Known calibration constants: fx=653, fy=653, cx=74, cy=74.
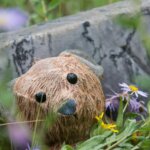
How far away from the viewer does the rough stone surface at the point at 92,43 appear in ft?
6.50

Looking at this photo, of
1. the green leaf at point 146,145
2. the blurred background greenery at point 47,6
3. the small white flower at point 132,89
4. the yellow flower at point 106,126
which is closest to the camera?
the green leaf at point 146,145

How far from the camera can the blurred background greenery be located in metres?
2.74

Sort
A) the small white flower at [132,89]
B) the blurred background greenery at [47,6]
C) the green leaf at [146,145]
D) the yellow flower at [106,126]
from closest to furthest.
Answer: the green leaf at [146,145]
the yellow flower at [106,126]
the small white flower at [132,89]
the blurred background greenery at [47,6]

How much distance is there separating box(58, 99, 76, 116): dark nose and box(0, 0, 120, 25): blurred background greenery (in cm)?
92

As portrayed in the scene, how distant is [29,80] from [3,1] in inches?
46.6

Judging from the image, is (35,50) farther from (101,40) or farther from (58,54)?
(101,40)

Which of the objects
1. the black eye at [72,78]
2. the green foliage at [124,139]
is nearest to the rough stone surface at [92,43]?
the black eye at [72,78]

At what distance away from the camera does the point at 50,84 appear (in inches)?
67.9

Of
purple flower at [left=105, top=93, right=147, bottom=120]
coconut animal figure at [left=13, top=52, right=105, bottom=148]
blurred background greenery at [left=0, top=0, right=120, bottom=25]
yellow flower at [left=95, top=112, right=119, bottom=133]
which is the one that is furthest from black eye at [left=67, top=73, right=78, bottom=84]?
blurred background greenery at [left=0, top=0, right=120, bottom=25]

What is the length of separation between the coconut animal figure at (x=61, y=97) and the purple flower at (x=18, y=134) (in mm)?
53

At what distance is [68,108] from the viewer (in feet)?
5.38

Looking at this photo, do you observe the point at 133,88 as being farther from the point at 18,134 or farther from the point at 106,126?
the point at 18,134

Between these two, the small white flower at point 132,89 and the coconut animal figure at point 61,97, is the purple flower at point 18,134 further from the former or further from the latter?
the small white flower at point 132,89

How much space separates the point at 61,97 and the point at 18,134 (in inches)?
5.8
